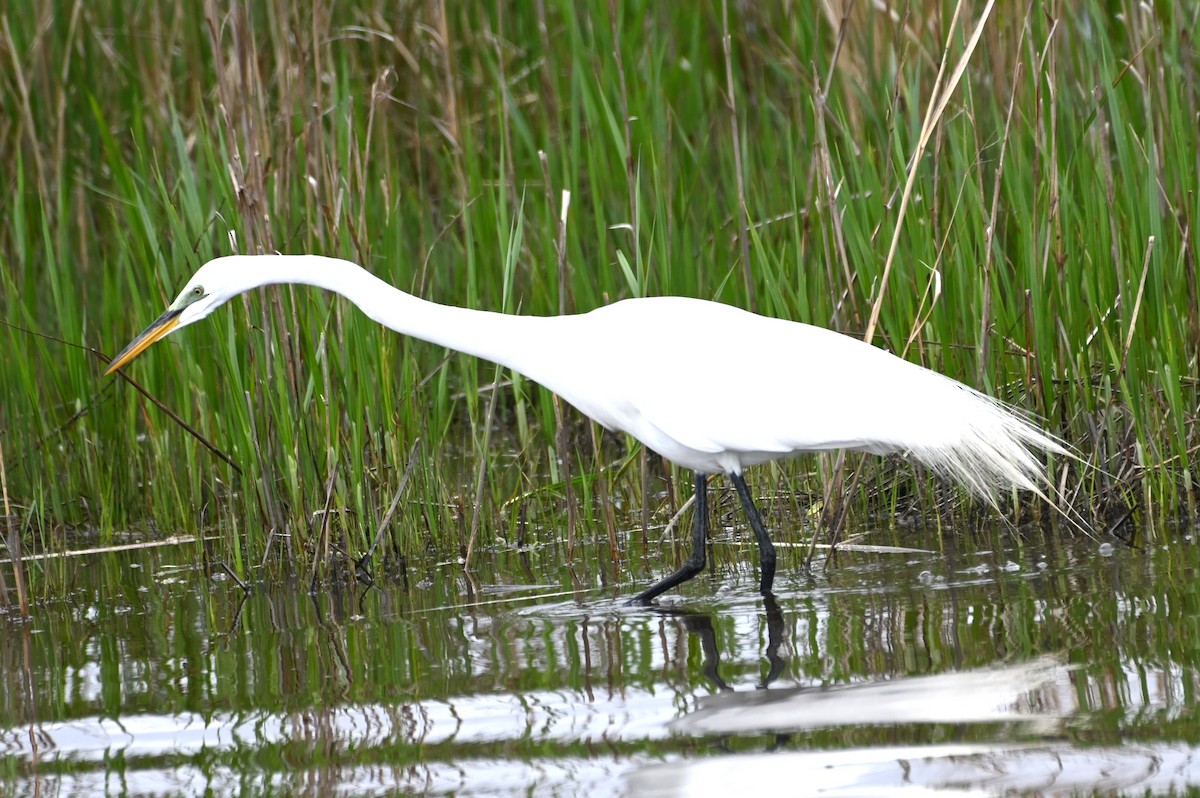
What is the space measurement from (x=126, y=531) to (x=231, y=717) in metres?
2.04

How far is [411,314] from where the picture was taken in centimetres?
354

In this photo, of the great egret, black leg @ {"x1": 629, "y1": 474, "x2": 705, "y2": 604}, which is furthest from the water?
the great egret

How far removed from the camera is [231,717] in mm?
2771

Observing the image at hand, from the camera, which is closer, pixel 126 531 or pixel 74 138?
pixel 126 531

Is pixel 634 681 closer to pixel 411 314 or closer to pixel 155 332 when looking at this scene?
pixel 411 314

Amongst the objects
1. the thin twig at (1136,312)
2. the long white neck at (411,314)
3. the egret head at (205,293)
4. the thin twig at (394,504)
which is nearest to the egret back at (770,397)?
the long white neck at (411,314)

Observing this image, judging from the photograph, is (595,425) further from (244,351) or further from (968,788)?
(968,788)

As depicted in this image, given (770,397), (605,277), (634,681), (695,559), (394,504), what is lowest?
(634,681)

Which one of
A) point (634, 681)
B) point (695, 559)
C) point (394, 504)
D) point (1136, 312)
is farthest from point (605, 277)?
point (634, 681)

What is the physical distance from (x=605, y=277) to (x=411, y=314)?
1.41 m

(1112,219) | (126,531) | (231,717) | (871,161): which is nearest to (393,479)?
(126,531)

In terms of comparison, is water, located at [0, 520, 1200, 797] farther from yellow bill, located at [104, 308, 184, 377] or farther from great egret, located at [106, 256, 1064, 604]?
yellow bill, located at [104, 308, 184, 377]

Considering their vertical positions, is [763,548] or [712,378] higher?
[712,378]

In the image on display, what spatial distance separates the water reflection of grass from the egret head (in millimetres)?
381
